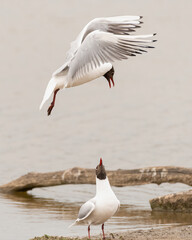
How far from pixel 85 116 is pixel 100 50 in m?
9.45

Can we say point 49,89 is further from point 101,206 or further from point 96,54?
point 101,206

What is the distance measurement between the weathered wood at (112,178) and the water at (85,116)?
0.26 meters

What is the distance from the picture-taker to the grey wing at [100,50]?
734cm

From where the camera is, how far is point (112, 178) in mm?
10930

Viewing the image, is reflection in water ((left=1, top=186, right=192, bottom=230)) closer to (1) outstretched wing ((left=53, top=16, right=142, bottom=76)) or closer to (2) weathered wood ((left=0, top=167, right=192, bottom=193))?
(2) weathered wood ((left=0, top=167, right=192, bottom=193))

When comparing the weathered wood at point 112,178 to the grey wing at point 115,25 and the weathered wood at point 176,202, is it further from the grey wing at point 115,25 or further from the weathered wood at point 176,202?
the grey wing at point 115,25

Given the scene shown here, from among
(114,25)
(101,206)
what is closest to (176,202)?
(101,206)

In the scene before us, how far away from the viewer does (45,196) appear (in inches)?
457

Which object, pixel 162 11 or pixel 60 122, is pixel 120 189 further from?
pixel 162 11

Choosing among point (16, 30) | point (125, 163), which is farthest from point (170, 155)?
point (16, 30)

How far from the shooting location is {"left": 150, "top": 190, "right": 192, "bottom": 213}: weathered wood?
9891 millimetres

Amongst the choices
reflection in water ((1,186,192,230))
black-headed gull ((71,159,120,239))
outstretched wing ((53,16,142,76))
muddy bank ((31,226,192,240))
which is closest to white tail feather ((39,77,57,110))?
outstretched wing ((53,16,142,76))

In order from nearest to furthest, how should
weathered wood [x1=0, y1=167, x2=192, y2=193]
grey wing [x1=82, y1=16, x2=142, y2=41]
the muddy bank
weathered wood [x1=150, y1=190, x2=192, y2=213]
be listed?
the muddy bank < grey wing [x1=82, y1=16, x2=142, y2=41] < weathered wood [x1=150, y1=190, x2=192, y2=213] < weathered wood [x1=0, y1=167, x2=192, y2=193]

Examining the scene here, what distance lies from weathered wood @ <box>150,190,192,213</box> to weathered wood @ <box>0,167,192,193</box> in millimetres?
632
